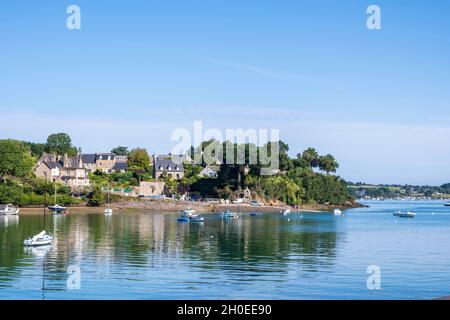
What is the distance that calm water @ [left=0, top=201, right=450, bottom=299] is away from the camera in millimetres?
34656

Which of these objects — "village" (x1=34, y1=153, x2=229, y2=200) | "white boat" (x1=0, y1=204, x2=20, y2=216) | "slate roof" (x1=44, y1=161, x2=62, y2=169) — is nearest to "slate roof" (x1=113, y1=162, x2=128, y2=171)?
"village" (x1=34, y1=153, x2=229, y2=200)

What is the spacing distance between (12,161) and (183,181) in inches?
1886

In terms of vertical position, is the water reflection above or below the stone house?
below

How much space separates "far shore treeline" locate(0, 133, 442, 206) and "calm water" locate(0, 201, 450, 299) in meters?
47.1

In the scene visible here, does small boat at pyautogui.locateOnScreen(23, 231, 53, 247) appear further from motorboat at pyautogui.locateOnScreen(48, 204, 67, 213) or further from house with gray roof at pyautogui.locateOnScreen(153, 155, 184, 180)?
house with gray roof at pyautogui.locateOnScreen(153, 155, 184, 180)

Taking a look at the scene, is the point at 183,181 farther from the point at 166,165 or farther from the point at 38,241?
the point at 38,241

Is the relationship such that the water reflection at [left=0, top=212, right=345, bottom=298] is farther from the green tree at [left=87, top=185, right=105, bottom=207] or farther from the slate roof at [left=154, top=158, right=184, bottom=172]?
the slate roof at [left=154, top=158, right=184, bottom=172]

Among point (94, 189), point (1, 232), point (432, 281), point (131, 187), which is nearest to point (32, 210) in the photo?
point (94, 189)

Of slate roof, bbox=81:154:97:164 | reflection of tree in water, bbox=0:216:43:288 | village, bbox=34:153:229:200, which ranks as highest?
slate roof, bbox=81:154:97:164

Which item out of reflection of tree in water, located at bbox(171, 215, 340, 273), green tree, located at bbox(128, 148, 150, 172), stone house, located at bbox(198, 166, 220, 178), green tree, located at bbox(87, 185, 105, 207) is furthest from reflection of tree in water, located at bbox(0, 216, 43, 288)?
stone house, located at bbox(198, 166, 220, 178)

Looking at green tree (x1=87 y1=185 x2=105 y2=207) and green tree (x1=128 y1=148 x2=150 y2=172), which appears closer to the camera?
green tree (x1=87 y1=185 x2=105 y2=207)

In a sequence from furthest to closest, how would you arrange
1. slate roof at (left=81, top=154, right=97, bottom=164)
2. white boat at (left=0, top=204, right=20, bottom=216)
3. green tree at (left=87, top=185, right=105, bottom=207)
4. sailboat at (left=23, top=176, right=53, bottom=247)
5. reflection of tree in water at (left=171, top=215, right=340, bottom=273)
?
slate roof at (left=81, top=154, right=97, bottom=164) < green tree at (left=87, top=185, right=105, bottom=207) < white boat at (left=0, top=204, right=20, bottom=216) < sailboat at (left=23, top=176, right=53, bottom=247) < reflection of tree in water at (left=171, top=215, right=340, bottom=273)

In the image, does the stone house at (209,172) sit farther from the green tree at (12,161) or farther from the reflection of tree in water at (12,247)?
the reflection of tree in water at (12,247)

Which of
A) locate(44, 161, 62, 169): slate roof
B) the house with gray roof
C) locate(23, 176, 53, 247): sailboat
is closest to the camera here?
locate(23, 176, 53, 247): sailboat
